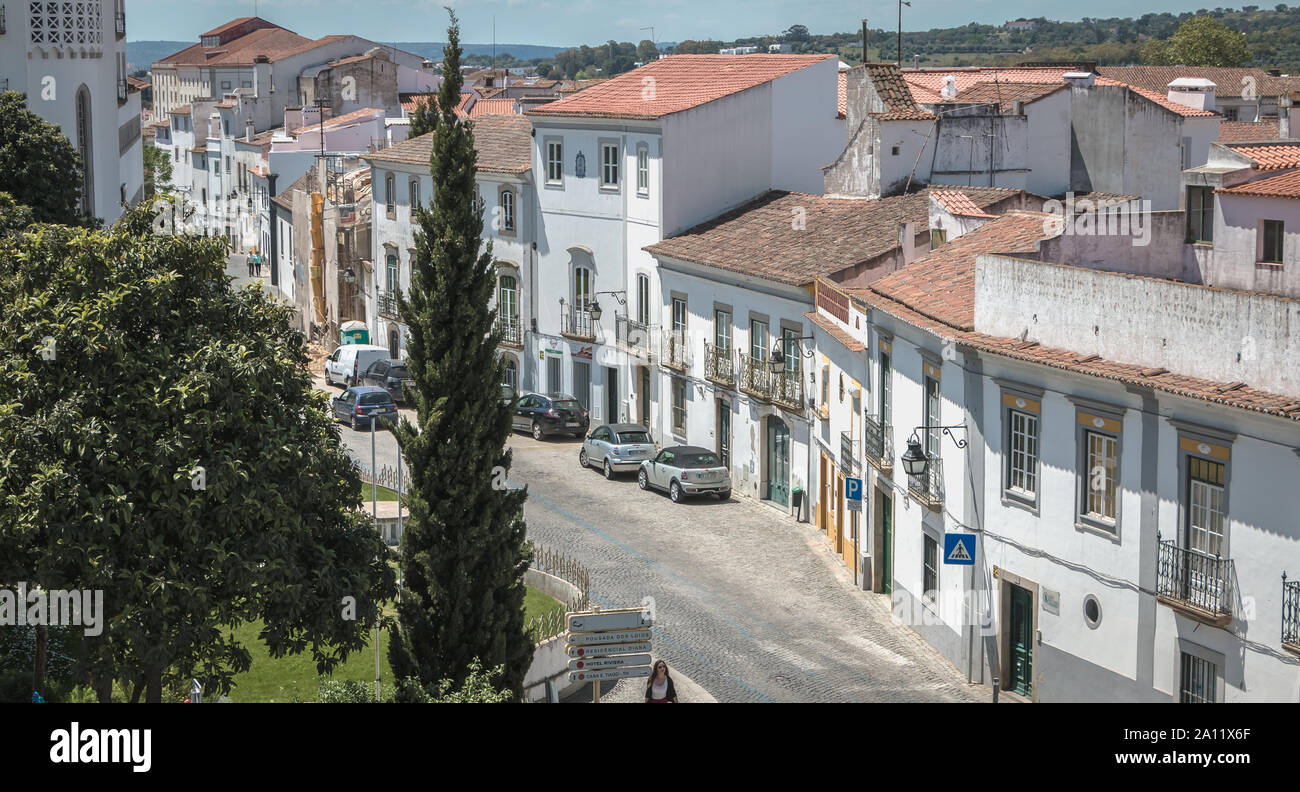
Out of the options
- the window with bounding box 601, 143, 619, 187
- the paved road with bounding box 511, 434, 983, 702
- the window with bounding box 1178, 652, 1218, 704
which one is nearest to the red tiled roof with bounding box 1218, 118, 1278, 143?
the window with bounding box 601, 143, 619, 187

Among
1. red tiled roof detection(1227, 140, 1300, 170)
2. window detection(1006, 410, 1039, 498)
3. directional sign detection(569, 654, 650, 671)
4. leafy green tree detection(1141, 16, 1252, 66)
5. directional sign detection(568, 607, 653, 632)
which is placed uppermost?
leafy green tree detection(1141, 16, 1252, 66)

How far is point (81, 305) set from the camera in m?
19.8

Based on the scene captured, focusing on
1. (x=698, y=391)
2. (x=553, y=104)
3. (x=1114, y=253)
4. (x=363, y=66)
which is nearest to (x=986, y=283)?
(x=1114, y=253)

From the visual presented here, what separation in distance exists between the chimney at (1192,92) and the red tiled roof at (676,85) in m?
13.4

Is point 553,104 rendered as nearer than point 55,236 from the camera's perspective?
No

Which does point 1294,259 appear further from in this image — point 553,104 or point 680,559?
point 553,104

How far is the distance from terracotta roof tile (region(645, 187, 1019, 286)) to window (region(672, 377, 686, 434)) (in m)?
3.78

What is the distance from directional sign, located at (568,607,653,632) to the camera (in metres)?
20.1

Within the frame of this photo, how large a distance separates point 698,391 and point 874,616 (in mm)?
14789

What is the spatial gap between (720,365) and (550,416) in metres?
7.70

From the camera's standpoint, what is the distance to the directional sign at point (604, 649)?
20156 millimetres

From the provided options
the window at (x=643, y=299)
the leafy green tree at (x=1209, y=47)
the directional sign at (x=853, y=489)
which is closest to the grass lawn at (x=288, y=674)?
the directional sign at (x=853, y=489)

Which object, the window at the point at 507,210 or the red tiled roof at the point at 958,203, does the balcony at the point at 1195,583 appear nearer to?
the red tiled roof at the point at 958,203

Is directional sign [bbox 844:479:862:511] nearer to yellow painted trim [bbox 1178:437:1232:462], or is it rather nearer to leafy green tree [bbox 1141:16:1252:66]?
yellow painted trim [bbox 1178:437:1232:462]
